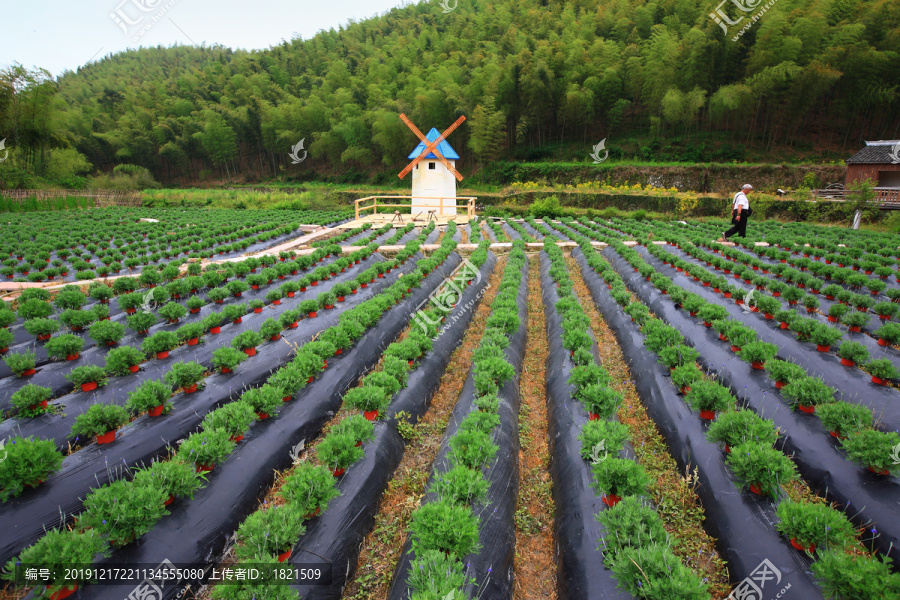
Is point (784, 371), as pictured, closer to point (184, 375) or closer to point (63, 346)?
point (184, 375)

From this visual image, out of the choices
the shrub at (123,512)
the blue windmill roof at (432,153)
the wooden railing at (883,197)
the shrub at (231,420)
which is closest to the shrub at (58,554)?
the shrub at (123,512)

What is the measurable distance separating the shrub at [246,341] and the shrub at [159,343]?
79 cm

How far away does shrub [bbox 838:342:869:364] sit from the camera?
5000 mm

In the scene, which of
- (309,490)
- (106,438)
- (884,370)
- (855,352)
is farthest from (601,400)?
(106,438)

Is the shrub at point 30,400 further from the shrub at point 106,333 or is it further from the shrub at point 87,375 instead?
the shrub at point 106,333

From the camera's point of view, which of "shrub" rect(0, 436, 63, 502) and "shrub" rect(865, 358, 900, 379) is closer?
"shrub" rect(0, 436, 63, 502)

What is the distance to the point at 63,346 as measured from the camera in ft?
18.2

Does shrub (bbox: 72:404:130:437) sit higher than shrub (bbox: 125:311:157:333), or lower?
lower

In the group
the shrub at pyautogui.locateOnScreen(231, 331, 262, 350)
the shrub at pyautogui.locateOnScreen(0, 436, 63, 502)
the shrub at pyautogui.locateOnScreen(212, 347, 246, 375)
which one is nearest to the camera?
the shrub at pyautogui.locateOnScreen(0, 436, 63, 502)

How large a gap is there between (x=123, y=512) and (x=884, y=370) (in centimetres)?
764

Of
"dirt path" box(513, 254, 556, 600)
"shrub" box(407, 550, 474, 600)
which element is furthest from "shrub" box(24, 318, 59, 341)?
"dirt path" box(513, 254, 556, 600)

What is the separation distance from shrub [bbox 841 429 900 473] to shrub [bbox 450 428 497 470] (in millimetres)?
2990

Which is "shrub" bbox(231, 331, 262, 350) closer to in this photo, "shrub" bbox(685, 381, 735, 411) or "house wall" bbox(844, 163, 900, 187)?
"shrub" bbox(685, 381, 735, 411)

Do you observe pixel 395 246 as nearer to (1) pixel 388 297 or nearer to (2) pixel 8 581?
(1) pixel 388 297
